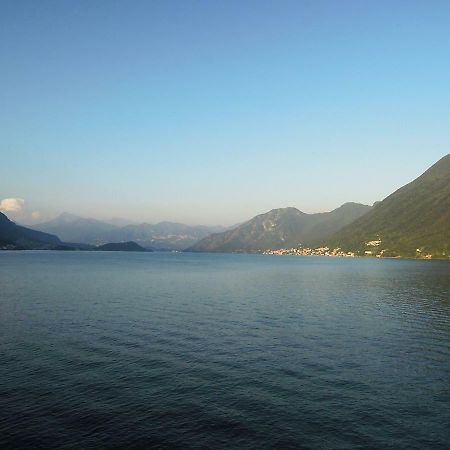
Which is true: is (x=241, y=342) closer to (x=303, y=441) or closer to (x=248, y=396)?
(x=248, y=396)

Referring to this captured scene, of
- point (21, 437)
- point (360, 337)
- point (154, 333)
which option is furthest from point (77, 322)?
point (360, 337)

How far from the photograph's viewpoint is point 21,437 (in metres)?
35.9

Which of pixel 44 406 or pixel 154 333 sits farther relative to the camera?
pixel 154 333

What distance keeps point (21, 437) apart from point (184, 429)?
14273 mm

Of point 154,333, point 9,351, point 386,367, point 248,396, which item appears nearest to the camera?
point 248,396

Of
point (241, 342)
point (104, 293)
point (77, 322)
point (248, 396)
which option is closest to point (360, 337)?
point (241, 342)

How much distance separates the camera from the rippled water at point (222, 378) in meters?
37.2

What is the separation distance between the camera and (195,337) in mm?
72500

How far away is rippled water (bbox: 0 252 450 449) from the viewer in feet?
122

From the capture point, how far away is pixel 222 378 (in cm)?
5134

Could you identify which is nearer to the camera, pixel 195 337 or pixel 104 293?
pixel 195 337

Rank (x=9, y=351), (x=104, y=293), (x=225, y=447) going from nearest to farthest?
(x=225, y=447) < (x=9, y=351) < (x=104, y=293)

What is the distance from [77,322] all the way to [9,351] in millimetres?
22923

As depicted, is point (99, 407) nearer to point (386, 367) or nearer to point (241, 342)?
point (241, 342)
